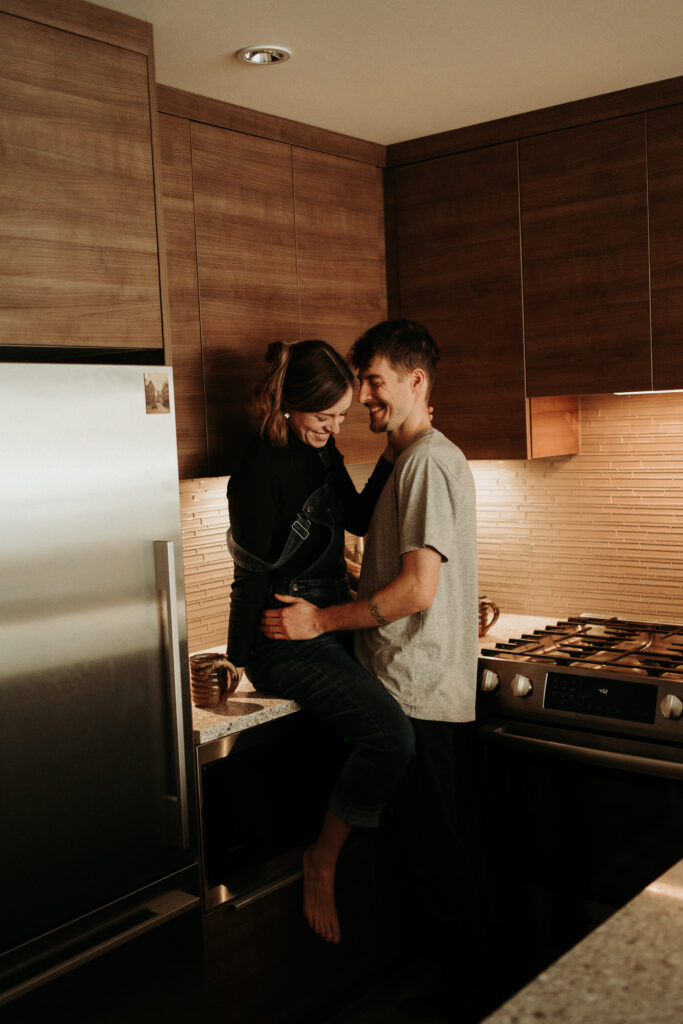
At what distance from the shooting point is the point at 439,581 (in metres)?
2.28

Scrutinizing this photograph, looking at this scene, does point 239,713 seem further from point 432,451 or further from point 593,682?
point 593,682

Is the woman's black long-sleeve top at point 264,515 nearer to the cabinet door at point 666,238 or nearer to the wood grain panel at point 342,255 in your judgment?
the wood grain panel at point 342,255

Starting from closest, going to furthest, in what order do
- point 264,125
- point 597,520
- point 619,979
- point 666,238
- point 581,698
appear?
point 619,979
point 581,698
point 666,238
point 264,125
point 597,520

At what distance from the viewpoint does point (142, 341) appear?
6.63ft

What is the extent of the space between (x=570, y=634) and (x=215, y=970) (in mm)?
1257

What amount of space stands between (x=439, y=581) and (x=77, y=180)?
1149 mm

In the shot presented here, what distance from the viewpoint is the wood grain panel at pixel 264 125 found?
2.37 meters

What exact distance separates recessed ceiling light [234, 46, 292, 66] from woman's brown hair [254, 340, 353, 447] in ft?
2.07

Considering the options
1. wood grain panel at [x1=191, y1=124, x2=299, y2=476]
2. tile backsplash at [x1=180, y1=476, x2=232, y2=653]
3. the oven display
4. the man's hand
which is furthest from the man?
tile backsplash at [x1=180, y1=476, x2=232, y2=653]

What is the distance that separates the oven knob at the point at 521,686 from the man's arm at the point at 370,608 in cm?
40

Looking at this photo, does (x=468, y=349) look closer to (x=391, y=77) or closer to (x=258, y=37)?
(x=391, y=77)

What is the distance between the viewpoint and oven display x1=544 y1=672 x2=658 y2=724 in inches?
89.7

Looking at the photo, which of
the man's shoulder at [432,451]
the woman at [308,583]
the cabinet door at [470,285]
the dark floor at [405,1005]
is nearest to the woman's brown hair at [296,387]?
the woman at [308,583]

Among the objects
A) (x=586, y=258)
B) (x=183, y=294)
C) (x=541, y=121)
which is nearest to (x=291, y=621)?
(x=183, y=294)
